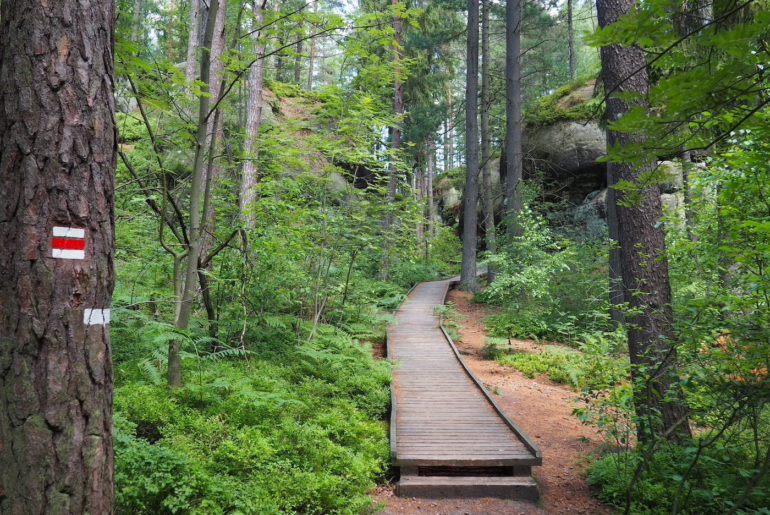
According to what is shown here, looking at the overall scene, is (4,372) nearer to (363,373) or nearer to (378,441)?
(378,441)

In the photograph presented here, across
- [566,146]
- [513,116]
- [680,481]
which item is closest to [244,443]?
[680,481]

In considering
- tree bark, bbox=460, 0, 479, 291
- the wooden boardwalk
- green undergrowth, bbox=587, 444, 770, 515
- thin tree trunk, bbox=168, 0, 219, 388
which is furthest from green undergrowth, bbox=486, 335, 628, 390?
tree bark, bbox=460, 0, 479, 291

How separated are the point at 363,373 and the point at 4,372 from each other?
5.83m

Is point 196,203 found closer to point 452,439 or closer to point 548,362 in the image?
point 452,439

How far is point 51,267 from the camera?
214 cm

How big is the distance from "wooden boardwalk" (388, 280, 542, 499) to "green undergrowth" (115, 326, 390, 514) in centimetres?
39

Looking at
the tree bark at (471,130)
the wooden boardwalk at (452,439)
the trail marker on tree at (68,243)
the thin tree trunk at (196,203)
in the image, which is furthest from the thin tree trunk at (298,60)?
the tree bark at (471,130)

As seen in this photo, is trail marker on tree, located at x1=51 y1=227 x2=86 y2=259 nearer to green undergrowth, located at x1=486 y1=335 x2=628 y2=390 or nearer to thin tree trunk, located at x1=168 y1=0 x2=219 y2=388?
thin tree trunk, located at x1=168 y1=0 x2=219 y2=388

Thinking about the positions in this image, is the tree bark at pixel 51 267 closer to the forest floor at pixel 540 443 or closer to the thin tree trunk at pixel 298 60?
the thin tree trunk at pixel 298 60

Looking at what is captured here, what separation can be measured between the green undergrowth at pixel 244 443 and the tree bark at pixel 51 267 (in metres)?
1.30

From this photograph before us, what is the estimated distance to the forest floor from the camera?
15.8 feet

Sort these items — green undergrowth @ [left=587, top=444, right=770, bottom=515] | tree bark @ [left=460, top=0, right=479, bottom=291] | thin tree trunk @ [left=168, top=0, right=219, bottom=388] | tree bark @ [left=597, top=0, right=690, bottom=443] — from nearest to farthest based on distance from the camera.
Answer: green undergrowth @ [left=587, top=444, right=770, bottom=515] < thin tree trunk @ [left=168, top=0, right=219, bottom=388] < tree bark @ [left=597, top=0, right=690, bottom=443] < tree bark @ [left=460, top=0, right=479, bottom=291]

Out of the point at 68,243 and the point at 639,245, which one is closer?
the point at 68,243

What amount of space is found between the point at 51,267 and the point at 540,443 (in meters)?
6.34
